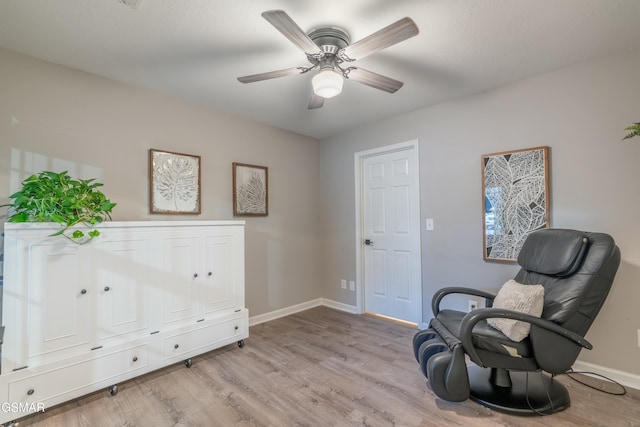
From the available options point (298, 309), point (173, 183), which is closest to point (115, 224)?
point (173, 183)

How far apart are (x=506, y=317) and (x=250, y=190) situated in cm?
268

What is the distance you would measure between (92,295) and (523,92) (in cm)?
364

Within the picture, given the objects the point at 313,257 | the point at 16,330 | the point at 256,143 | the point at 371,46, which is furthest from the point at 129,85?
the point at 313,257

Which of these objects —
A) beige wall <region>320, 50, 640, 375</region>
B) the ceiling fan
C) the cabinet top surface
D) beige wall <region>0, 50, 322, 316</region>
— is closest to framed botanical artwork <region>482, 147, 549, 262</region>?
beige wall <region>320, 50, 640, 375</region>

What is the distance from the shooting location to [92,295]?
1.97 meters

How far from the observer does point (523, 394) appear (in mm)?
1877

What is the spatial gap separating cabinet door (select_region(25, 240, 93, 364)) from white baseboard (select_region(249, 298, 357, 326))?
5.60 feet

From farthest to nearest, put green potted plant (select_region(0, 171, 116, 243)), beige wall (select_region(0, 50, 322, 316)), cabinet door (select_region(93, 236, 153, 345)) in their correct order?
1. beige wall (select_region(0, 50, 322, 316))
2. cabinet door (select_region(93, 236, 153, 345))
3. green potted plant (select_region(0, 171, 116, 243))

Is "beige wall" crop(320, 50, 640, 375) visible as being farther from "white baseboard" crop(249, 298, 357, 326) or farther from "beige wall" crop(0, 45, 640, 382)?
"white baseboard" crop(249, 298, 357, 326)

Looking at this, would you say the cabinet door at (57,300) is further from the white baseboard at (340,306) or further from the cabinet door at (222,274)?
the white baseboard at (340,306)

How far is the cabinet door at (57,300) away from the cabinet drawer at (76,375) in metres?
0.10

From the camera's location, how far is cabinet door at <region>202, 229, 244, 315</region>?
2562mm

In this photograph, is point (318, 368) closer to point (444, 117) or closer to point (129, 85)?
point (444, 117)

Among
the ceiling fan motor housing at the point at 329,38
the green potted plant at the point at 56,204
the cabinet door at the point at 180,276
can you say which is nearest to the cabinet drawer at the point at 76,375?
the cabinet door at the point at 180,276
